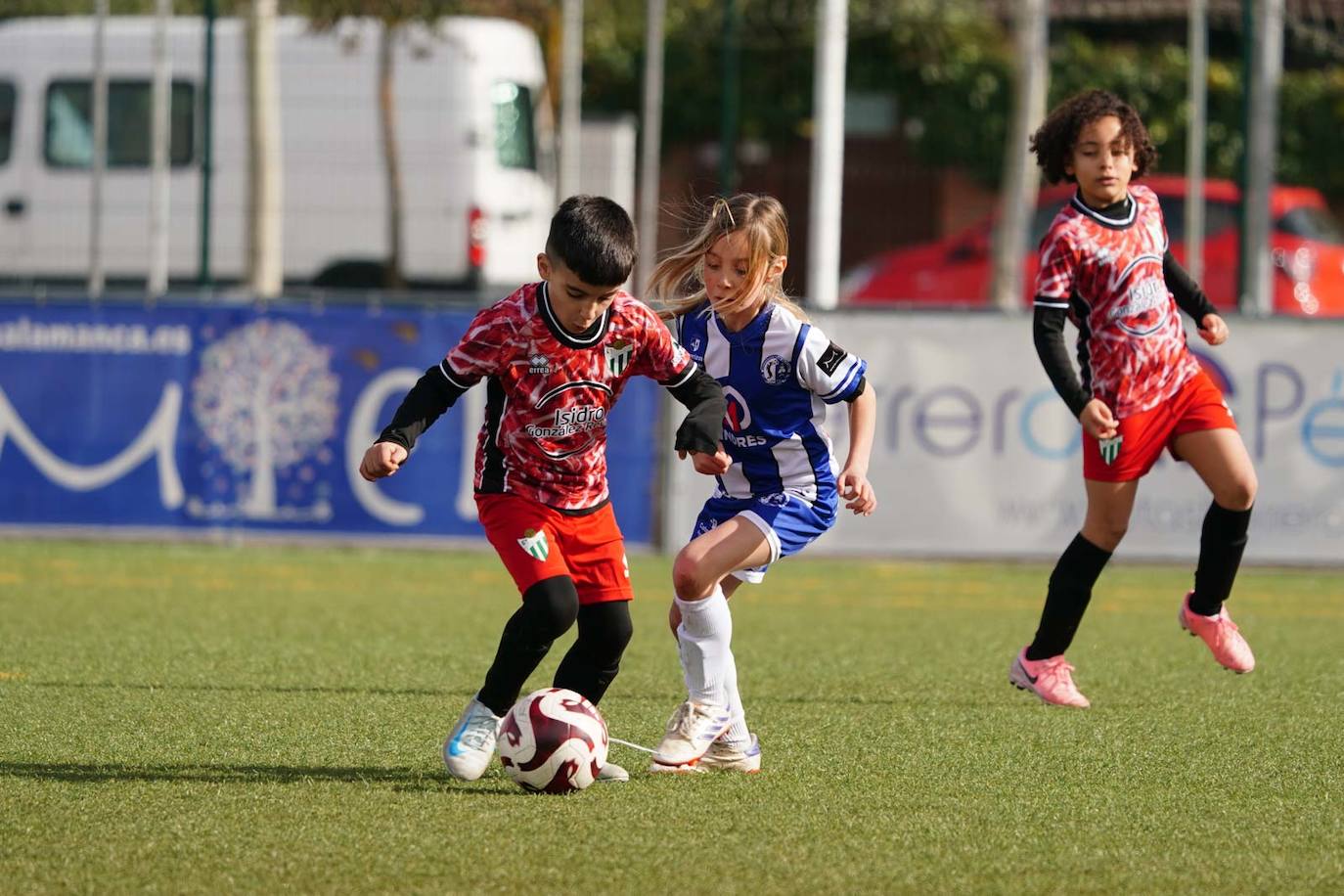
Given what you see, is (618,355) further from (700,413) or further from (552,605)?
(552,605)

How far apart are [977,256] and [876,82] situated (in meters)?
8.08

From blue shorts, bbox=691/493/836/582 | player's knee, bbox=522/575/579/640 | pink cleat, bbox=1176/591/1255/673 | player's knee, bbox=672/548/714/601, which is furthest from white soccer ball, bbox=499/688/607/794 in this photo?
pink cleat, bbox=1176/591/1255/673

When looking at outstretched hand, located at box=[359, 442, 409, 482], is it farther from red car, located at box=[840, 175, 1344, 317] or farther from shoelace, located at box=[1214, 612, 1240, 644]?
red car, located at box=[840, 175, 1344, 317]

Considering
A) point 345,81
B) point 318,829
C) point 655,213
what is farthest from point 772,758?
point 345,81

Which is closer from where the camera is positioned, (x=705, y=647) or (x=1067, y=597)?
(x=705, y=647)

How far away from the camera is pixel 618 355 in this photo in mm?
5035

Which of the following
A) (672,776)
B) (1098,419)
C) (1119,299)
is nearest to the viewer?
(672,776)

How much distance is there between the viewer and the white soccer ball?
485 centimetres

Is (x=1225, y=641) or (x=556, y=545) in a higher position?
(x=556, y=545)

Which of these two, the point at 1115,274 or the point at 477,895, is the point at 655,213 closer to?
the point at 1115,274

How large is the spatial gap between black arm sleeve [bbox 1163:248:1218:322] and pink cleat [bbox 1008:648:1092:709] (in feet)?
3.84

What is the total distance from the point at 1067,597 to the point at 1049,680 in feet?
0.90

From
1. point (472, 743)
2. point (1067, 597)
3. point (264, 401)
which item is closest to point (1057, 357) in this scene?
point (1067, 597)

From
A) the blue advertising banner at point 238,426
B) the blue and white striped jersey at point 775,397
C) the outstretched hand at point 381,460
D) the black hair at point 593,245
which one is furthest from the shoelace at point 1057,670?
the blue advertising banner at point 238,426
